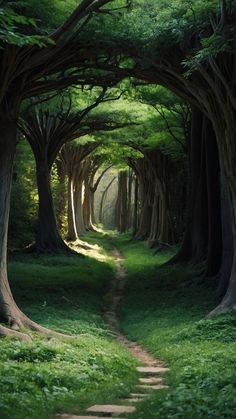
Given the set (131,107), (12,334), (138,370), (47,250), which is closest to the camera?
(138,370)

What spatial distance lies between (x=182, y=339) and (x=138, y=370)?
2420 mm

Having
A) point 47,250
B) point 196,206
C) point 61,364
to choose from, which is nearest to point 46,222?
point 47,250

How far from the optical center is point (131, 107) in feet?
84.0

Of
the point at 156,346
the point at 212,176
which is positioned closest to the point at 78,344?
the point at 156,346

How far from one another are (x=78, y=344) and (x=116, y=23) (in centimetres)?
746

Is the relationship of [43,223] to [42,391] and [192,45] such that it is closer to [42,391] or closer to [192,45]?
[192,45]

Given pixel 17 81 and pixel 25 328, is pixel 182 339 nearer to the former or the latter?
pixel 25 328

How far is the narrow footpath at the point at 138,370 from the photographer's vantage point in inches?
254

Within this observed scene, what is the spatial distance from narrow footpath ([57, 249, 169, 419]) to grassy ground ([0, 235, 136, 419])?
0.18m

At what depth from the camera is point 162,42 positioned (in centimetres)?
1381

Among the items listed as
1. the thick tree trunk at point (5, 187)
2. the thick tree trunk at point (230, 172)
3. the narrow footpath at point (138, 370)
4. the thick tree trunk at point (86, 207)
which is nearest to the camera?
the narrow footpath at point (138, 370)

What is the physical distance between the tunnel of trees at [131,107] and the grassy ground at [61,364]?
106 centimetres

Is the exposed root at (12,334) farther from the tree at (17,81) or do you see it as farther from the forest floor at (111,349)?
the forest floor at (111,349)

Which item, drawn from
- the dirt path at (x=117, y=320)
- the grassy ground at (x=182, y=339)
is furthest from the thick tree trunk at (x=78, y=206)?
the grassy ground at (x=182, y=339)
